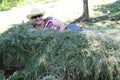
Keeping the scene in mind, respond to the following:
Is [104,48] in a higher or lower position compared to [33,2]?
higher

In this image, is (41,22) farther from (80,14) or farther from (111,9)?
(111,9)

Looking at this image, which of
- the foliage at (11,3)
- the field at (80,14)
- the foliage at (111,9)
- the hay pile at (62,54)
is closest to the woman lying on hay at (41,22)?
the hay pile at (62,54)

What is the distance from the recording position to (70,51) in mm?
4969

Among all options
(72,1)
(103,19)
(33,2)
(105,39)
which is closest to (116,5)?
(103,19)

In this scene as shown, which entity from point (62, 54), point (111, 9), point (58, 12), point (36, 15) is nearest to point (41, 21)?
point (36, 15)

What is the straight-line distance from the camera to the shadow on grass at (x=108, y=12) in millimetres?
11242

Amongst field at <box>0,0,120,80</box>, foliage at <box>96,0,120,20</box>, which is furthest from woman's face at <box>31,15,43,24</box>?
foliage at <box>96,0,120,20</box>

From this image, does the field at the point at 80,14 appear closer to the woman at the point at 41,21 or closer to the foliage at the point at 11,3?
the foliage at the point at 11,3

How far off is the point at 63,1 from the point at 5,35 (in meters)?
10.4

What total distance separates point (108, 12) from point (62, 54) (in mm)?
7224

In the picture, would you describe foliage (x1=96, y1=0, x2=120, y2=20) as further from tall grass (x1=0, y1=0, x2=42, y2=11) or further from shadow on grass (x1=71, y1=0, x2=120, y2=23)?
tall grass (x1=0, y1=0, x2=42, y2=11)

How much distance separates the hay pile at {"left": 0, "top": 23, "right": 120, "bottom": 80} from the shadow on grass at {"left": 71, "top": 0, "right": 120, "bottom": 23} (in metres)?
5.95

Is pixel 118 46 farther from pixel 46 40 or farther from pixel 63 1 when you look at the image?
pixel 63 1

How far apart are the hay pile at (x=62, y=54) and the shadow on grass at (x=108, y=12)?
595 cm
